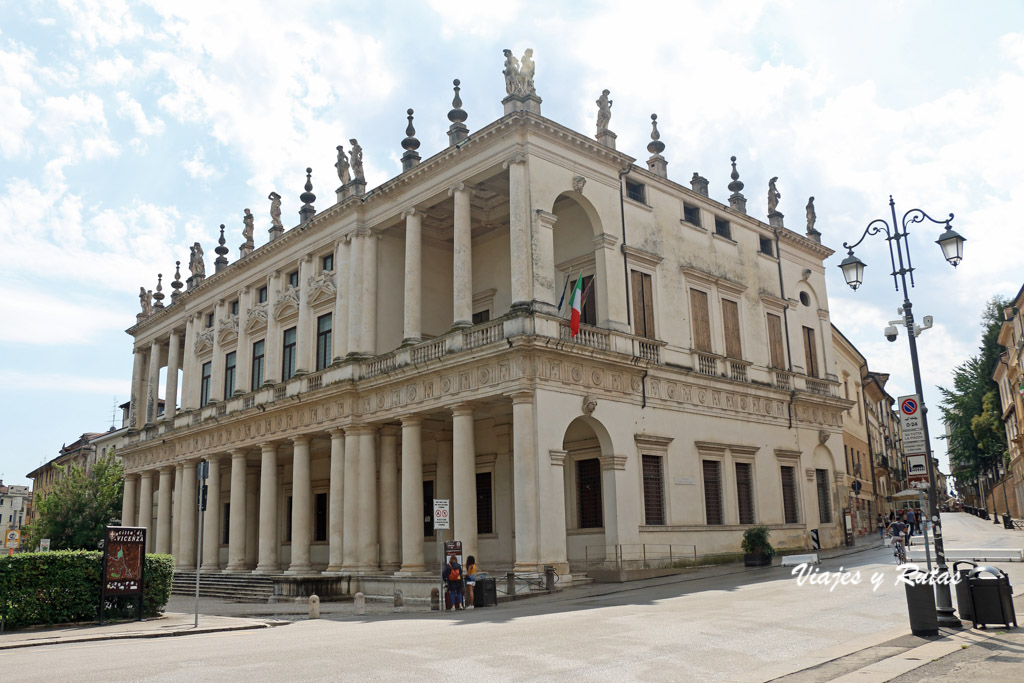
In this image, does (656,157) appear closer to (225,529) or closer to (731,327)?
(731,327)

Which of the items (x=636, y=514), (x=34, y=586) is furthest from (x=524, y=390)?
(x=34, y=586)

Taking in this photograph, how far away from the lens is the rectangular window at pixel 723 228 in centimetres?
3203

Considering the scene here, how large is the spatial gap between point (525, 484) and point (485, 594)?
→ 3.38m

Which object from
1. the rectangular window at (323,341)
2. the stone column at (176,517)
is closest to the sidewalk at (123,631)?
the rectangular window at (323,341)

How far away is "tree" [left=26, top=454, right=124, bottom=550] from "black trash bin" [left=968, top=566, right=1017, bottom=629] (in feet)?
154

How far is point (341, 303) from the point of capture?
1212 inches

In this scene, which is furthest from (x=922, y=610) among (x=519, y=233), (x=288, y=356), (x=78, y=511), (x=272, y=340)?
(x=78, y=511)

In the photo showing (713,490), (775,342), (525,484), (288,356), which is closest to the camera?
(525,484)

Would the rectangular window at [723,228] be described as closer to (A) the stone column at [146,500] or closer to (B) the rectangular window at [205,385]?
(B) the rectangular window at [205,385]

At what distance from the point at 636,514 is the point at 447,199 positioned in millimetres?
12116

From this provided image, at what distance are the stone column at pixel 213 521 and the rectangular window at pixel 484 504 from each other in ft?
48.2

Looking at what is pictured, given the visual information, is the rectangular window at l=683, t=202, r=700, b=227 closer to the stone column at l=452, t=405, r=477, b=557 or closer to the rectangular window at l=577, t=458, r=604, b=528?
the rectangular window at l=577, t=458, r=604, b=528

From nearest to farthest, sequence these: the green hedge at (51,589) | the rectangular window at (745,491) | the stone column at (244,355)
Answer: the green hedge at (51,589)
the rectangular window at (745,491)
the stone column at (244,355)

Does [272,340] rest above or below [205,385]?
above
